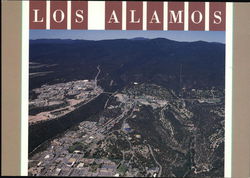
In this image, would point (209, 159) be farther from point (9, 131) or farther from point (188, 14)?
point (9, 131)

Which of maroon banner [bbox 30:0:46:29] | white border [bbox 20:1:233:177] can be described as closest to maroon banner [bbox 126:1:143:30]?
white border [bbox 20:1:233:177]

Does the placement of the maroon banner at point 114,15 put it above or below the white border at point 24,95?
above

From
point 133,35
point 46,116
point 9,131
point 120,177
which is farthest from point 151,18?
point 9,131

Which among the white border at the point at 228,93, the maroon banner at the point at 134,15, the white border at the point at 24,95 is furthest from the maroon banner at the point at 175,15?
the white border at the point at 24,95

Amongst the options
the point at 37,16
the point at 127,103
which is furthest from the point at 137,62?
the point at 37,16

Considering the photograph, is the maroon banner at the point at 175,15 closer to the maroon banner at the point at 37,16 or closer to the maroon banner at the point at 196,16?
the maroon banner at the point at 196,16

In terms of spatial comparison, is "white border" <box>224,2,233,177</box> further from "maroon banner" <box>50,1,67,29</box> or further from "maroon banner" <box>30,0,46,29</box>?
"maroon banner" <box>30,0,46,29</box>
